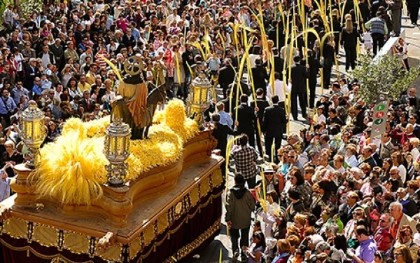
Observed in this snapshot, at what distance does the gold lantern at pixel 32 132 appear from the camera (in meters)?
14.5

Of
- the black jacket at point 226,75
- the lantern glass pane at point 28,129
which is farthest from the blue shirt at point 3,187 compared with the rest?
the black jacket at point 226,75

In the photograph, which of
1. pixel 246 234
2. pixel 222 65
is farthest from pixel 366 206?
pixel 222 65

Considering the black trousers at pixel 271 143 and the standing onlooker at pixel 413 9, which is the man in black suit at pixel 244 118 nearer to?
the black trousers at pixel 271 143

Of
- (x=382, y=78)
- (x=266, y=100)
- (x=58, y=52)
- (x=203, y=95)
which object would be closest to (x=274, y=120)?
(x=266, y=100)

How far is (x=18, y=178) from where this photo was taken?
1456 cm

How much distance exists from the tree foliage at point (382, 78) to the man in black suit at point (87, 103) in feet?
18.9

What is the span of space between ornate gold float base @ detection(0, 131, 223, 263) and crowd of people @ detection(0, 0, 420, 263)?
100cm

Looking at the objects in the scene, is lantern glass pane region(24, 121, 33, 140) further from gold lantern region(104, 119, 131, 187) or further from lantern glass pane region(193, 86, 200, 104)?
lantern glass pane region(193, 86, 200, 104)

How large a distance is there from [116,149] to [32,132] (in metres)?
1.46

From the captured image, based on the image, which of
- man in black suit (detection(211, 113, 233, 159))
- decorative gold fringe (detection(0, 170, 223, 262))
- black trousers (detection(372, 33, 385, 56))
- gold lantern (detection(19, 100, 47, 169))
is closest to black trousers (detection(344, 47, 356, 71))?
black trousers (detection(372, 33, 385, 56))

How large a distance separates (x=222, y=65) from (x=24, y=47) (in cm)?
485

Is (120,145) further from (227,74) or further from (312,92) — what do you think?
(312,92)

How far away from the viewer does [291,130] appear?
75.8 feet

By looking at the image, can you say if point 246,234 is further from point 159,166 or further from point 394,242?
point 394,242
